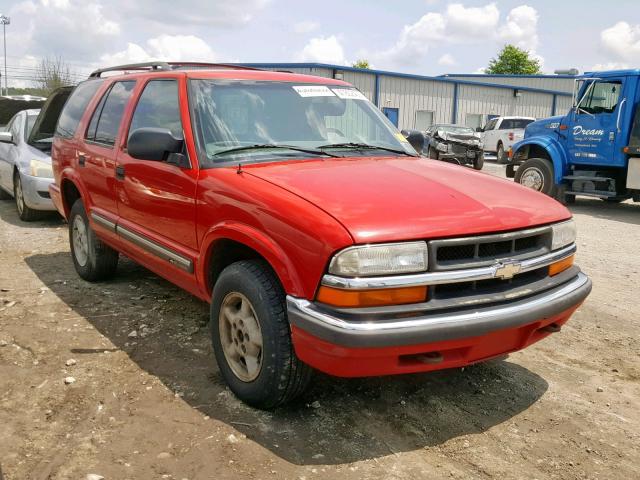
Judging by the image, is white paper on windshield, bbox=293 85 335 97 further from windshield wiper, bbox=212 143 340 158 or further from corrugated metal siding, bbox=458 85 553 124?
corrugated metal siding, bbox=458 85 553 124

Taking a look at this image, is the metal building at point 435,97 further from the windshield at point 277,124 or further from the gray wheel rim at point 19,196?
the windshield at point 277,124

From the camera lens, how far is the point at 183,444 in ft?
9.41

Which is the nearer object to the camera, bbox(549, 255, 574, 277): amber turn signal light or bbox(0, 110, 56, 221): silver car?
bbox(549, 255, 574, 277): amber turn signal light

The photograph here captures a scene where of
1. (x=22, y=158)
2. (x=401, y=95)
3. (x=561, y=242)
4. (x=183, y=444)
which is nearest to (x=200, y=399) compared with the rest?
(x=183, y=444)

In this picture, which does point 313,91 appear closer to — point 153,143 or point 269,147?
point 269,147

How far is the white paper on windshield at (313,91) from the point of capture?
4.06 meters

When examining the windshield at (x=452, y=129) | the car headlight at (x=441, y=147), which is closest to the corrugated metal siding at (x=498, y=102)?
the windshield at (x=452, y=129)

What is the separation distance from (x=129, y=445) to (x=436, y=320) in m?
1.61

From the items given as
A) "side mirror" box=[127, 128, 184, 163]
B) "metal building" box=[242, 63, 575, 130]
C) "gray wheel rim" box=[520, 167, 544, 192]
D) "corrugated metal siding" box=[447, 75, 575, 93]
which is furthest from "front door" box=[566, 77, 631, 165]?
"corrugated metal siding" box=[447, 75, 575, 93]

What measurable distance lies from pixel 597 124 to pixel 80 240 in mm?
9477

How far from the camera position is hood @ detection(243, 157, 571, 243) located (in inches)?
105

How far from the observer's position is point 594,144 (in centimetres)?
1102

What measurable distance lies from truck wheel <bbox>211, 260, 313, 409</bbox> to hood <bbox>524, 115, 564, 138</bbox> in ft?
34.1

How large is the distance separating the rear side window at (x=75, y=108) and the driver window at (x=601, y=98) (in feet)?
30.1
